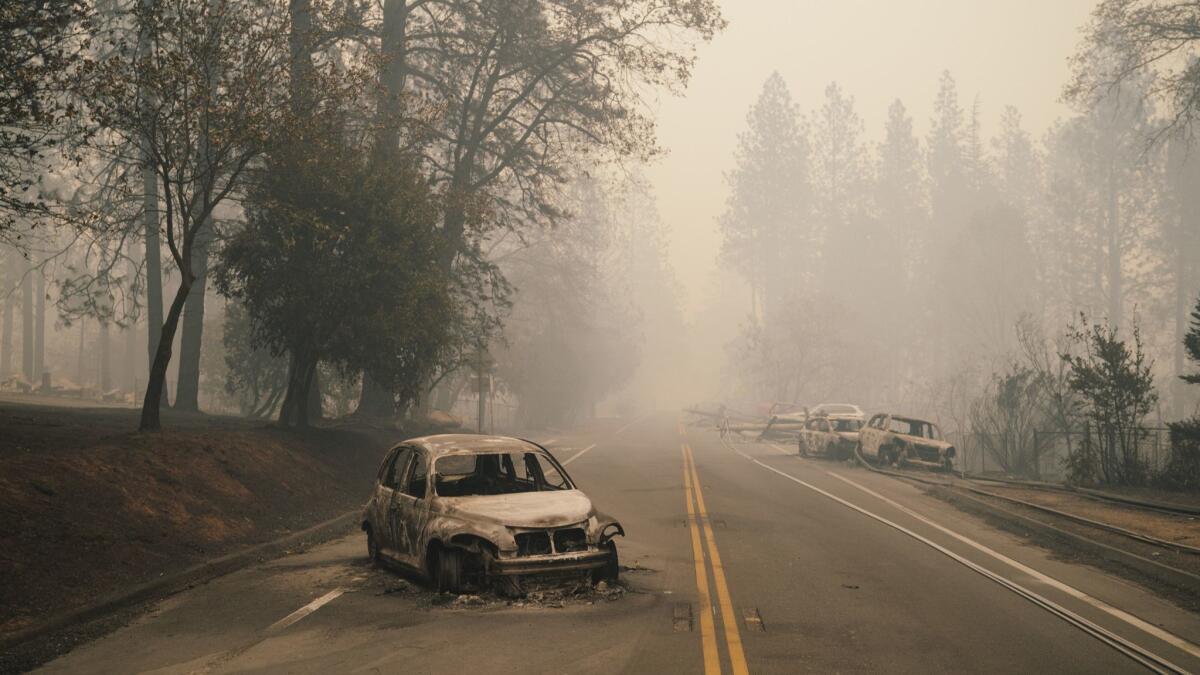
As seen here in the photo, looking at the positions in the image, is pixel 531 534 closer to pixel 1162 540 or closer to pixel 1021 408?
pixel 1162 540

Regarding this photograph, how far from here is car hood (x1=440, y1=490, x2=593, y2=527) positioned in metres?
9.37

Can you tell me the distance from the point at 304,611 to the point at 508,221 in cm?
2565

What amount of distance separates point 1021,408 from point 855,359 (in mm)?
44555

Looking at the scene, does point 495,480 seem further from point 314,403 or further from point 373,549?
point 314,403

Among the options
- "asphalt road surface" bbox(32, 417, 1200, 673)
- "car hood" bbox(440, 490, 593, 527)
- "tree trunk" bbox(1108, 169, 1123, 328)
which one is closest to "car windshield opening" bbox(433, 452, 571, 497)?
"car hood" bbox(440, 490, 593, 527)

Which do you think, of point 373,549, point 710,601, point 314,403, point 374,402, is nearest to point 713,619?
point 710,601

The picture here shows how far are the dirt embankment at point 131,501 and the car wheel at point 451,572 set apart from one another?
3313mm

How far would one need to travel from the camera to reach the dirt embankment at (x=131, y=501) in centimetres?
950

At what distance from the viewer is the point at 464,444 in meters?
10.8

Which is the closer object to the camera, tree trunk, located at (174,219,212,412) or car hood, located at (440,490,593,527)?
car hood, located at (440,490,593,527)

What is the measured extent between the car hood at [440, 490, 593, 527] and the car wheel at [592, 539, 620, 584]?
41 cm

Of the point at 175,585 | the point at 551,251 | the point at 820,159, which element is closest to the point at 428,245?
the point at 175,585

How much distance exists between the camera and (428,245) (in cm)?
2017

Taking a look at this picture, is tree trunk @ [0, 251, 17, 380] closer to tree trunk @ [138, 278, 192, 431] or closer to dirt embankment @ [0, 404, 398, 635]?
dirt embankment @ [0, 404, 398, 635]
